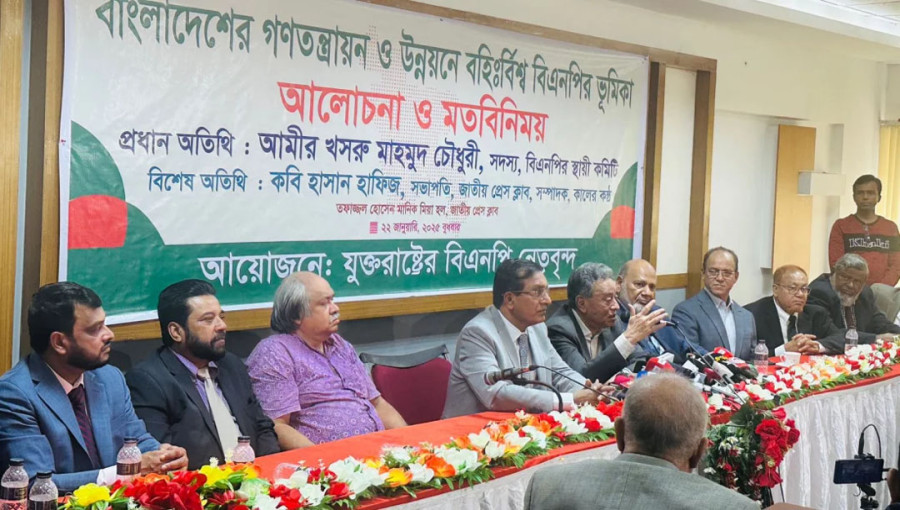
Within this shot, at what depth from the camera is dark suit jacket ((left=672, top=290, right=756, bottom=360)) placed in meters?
5.34

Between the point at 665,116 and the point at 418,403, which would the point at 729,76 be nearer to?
the point at 665,116

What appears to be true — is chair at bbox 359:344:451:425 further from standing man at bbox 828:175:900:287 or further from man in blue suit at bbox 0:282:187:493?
standing man at bbox 828:175:900:287

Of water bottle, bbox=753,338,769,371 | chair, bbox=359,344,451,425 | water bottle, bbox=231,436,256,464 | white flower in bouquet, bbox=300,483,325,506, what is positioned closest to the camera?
white flower in bouquet, bbox=300,483,325,506

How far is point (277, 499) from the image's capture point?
237 cm

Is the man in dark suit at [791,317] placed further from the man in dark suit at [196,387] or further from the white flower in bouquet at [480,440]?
the man in dark suit at [196,387]

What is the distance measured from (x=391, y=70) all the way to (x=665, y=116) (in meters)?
2.51

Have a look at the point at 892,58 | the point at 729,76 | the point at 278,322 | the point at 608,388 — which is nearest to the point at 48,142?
the point at 278,322

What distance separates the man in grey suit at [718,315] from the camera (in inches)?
211

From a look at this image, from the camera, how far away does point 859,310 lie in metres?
6.38

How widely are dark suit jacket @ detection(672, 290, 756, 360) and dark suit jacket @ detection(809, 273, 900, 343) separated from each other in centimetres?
93

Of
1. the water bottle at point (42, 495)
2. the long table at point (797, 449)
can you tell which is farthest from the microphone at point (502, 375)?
the water bottle at point (42, 495)

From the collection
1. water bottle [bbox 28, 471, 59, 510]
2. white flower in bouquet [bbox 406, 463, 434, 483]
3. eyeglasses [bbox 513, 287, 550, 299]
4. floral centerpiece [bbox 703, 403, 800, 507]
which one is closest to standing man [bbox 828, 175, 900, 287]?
eyeglasses [bbox 513, 287, 550, 299]

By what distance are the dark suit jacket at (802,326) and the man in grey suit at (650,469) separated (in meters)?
3.78

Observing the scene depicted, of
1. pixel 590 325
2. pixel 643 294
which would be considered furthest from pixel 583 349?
pixel 643 294
